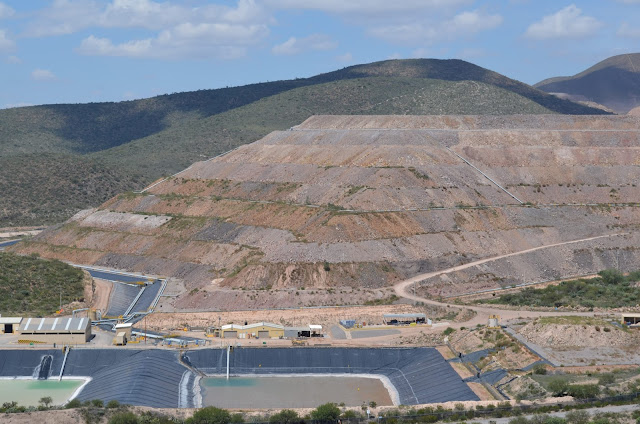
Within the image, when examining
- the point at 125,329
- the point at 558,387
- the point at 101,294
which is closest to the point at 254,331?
the point at 125,329

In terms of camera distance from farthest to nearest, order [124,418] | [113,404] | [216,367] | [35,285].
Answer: [35,285], [216,367], [113,404], [124,418]

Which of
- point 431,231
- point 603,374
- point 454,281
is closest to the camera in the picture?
point 603,374

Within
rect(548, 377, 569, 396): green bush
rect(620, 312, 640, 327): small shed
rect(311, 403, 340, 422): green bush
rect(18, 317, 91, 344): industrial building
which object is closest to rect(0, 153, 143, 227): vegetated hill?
rect(18, 317, 91, 344): industrial building

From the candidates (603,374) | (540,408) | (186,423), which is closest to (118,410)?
(186,423)

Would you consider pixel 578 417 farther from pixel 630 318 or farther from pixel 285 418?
pixel 630 318

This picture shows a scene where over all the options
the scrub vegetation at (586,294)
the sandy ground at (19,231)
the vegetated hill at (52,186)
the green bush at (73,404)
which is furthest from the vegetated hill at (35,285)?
the vegetated hill at (52,186)

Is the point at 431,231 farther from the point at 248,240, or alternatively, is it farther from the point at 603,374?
the point at 603,374
